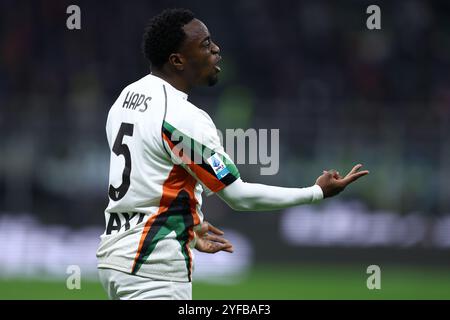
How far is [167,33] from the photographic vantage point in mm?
5168

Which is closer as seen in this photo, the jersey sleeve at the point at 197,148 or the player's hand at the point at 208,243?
the jersey sleeve at the point at 197,148

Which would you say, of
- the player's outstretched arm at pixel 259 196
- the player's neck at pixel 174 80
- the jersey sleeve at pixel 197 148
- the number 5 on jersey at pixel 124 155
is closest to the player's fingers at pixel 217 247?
the player's outstretched arm at pixel 259 196

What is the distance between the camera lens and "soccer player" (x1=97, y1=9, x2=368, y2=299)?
4.91 metres

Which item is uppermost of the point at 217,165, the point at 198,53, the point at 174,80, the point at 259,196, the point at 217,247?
the point at 198,53

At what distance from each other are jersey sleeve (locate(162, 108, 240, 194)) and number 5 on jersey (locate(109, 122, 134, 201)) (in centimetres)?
23

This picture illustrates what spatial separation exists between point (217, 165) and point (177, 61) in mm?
675

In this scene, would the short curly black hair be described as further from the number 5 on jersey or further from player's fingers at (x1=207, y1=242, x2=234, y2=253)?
player's fingers at (x1=207, y1=242, x2=234, y2=253)

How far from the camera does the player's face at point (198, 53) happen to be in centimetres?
518

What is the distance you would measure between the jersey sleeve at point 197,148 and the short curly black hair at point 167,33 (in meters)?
0.46

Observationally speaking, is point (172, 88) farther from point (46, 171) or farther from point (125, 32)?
point (125, 32)

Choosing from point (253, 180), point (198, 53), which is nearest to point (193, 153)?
point (198, 53)

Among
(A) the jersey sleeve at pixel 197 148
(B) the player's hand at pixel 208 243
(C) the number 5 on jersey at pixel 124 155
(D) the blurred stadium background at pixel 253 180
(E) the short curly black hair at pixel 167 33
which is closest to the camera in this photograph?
(A) the jersey sleeve at pixel 197 148

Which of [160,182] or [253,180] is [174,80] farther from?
[253,180]

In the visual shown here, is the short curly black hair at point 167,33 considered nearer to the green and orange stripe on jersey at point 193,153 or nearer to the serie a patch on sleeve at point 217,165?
the green and orange stripe on jersey at point 193,153
